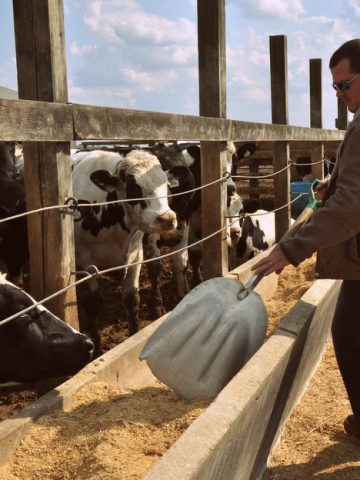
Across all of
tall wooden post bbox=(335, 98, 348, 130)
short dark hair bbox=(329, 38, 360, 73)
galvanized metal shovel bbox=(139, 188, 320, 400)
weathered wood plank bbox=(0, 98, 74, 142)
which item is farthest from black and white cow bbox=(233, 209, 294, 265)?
tall wooden post bbox=(335, 98, 348, 130)

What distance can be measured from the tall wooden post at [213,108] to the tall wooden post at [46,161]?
2.34 meters

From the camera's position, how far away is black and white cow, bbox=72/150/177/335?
18.2 ft

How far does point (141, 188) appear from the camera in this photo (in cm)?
571

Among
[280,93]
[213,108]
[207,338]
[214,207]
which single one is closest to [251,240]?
[280,93]

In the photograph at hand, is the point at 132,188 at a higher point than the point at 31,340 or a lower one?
higher

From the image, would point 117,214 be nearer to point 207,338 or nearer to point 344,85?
point 207,338

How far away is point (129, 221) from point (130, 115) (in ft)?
6.99

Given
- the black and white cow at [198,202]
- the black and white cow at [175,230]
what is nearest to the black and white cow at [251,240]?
the black and white cow at [198,202]

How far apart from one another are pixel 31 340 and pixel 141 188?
8.96 ft

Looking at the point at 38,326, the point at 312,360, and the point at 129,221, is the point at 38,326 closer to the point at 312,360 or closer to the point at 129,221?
the point at 312,360

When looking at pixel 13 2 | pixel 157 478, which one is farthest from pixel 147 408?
pixel 13 2

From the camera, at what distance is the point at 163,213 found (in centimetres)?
547

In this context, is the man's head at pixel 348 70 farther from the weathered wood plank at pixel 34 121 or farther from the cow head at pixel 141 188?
the cow head at pixel 141 188

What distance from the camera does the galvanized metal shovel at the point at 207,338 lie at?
327cm
